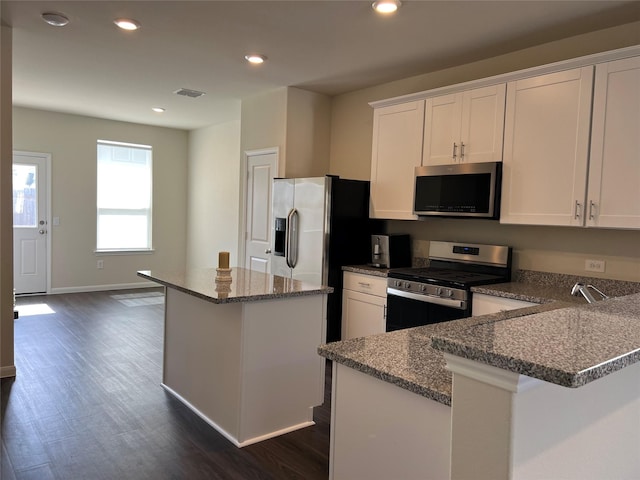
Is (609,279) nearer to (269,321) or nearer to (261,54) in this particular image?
(269,321)

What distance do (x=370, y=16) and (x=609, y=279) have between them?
231 centimetres

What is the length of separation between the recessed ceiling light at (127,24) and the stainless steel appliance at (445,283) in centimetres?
Answer: 259

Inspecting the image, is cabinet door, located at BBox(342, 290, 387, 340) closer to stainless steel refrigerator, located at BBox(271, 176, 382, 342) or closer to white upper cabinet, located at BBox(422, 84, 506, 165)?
stainless steel refrigerator, located at BBox(271, 176, 382, 342)

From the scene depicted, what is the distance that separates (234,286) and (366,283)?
1502 millimetres

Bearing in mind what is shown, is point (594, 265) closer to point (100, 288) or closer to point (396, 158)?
point (396, 158)

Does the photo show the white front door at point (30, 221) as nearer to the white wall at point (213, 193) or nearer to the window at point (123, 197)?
the window at point (123, 197)

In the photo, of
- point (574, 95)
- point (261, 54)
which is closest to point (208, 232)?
point (261, 54)

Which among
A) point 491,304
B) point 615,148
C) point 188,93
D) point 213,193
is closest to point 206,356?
point 491,304

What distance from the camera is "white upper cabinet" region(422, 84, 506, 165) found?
3398 mm

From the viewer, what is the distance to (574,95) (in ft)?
9.77

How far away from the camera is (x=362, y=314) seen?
4.11 metres

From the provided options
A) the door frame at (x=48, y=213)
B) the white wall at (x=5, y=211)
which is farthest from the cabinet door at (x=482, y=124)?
the door frame at (x=48, y=213)

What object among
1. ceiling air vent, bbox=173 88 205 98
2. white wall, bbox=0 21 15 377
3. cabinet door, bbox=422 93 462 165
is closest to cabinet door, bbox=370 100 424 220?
cabinet door, bbox=422 93 462 165

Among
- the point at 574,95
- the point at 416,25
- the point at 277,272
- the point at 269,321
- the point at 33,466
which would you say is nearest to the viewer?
the point at 33,466
